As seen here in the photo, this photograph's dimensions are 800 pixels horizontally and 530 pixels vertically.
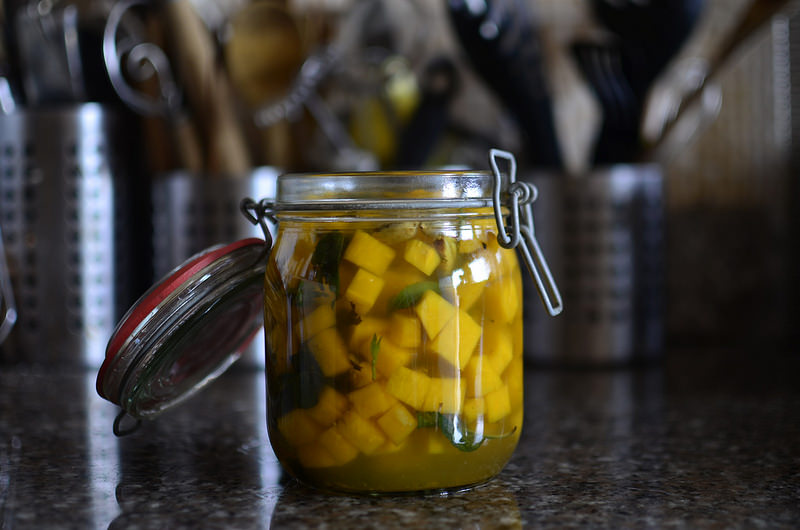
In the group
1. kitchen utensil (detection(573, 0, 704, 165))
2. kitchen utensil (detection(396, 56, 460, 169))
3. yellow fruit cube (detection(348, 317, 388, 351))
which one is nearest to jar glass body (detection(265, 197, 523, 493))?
yellow fruit cube (detection(348, 317, 388, 351))

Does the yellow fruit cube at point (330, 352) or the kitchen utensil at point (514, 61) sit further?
the kitchen utensil at point (514, 61)

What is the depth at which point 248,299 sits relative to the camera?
646 mm

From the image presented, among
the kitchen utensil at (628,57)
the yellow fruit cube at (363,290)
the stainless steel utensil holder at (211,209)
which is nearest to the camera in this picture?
the yellow fruit cube at (363,290)

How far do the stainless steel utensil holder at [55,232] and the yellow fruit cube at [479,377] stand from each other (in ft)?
2.11

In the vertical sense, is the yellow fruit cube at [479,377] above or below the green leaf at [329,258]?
below

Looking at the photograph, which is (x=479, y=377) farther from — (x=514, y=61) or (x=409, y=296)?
(x=514, y=61)

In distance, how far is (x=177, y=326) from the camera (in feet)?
1.88

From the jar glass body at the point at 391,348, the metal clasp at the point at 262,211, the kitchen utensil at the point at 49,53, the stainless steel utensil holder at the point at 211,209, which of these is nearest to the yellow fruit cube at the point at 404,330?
the jar glass body at the point at 391,348

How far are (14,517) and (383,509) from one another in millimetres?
211

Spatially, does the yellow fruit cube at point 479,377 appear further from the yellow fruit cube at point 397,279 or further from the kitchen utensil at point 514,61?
the kitchen utensil at point 514,61

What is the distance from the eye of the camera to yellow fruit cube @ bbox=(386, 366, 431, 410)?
53 cm

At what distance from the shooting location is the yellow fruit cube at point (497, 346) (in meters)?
0.56

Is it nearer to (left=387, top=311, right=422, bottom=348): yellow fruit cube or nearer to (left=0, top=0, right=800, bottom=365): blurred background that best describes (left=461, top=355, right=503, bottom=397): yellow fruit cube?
(left=387, top=311, right=422, bottom=348): yellow fruit cube

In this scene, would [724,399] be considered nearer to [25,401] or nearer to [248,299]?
[248,299]
